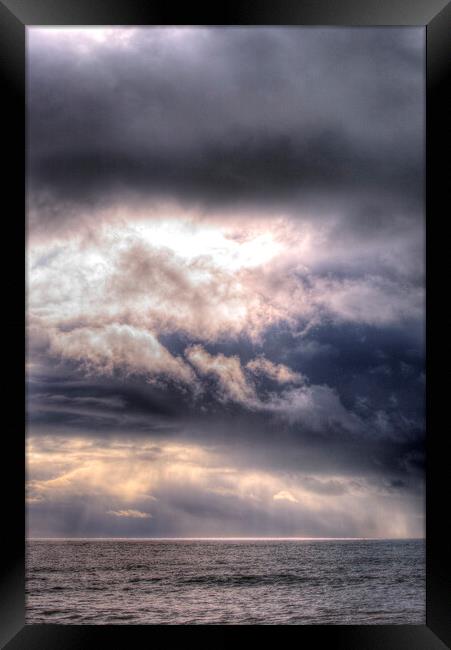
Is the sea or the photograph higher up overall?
the photograph

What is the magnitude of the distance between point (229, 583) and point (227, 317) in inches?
274

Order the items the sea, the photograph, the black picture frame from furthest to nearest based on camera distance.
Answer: the photograph, the sea, the black picture frame

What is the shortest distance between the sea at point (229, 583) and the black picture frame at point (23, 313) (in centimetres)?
876

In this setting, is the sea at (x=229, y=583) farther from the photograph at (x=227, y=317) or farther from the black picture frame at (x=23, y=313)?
the black picture frame at (x=23, y=313)

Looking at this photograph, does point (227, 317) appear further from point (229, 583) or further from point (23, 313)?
point (23, 313)

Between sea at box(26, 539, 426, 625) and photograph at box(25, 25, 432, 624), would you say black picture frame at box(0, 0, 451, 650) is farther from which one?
photograph at box(25, 25, 432, 624)

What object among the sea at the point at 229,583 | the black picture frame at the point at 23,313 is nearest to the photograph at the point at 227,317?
the sea at the point at 229,583

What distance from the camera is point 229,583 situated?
14.9 metres

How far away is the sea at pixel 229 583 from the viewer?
12320mm

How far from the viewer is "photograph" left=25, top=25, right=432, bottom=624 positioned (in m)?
13.5

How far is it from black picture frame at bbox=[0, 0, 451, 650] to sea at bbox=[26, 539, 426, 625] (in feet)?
28.8

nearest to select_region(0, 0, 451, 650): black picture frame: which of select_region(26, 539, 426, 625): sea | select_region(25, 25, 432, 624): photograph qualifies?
select_region(26, 539, 426, 625): sea

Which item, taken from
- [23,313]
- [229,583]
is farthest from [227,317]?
[23,313]

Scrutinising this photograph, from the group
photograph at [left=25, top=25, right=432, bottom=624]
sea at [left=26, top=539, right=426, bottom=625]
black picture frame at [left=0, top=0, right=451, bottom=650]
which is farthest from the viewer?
photograph at [left=25, top=25, right=432, bottom=624]
